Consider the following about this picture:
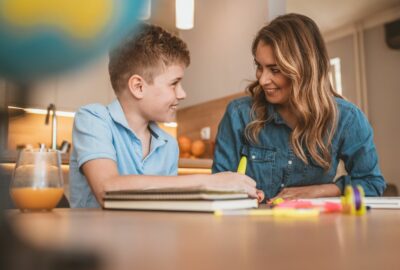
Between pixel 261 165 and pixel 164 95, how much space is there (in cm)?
47

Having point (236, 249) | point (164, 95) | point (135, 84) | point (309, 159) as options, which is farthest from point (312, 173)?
point (236, 249)

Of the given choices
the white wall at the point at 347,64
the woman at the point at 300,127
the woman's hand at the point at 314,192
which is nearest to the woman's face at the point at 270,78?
the woman at the point at 300,127

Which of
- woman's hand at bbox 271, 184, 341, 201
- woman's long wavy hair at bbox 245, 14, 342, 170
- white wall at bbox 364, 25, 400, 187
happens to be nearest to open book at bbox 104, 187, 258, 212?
woman's hand at bbox 271, 184, 341, 201

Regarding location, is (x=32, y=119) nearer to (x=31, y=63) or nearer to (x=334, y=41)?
(x=31, y=63)

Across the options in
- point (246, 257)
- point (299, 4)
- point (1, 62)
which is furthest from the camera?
point (299, 4)

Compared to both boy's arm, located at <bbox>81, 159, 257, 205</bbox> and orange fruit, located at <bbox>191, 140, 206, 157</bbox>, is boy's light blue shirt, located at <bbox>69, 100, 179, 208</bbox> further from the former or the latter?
orange fruit, located at <bbox>191, 140, 206, 157</bbox>

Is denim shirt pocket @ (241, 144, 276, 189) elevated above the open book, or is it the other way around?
denim shirt pocket @ (241, 144, 276, 189)

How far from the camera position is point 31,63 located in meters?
0.08

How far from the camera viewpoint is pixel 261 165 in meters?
1.45

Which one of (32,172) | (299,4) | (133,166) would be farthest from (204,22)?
(32,172)

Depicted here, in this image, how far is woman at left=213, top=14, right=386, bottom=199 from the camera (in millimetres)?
1399

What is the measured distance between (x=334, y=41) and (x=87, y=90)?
541 cm

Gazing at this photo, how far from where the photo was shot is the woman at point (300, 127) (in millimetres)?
1399

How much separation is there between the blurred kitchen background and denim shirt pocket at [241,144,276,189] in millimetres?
605
